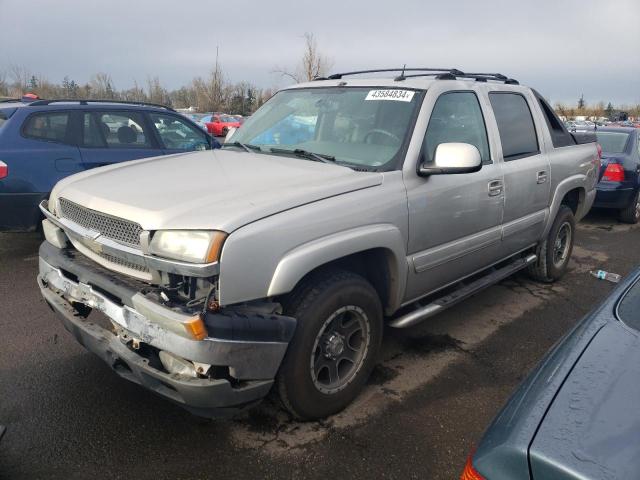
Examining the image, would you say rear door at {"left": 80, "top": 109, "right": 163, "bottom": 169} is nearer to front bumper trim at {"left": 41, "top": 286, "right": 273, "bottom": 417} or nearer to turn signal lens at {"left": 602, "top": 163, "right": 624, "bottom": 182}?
front bumper trim at {"left": 41, "top": 286, "right": 273, "bottom": 417}

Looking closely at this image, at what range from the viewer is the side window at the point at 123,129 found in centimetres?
586

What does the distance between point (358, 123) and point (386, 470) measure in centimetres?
213

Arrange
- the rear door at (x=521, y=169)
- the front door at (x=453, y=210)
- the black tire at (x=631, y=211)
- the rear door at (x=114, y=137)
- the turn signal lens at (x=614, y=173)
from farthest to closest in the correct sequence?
the black tire at (x=631, y=211) < the turn signal lens at (x=614, y=173) < the rear door at (x=114, y=137) < the rear door at (x=521, y=169) < the front door at (x=453, y=210)

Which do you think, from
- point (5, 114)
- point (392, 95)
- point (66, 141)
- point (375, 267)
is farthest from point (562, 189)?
point (5, 114)

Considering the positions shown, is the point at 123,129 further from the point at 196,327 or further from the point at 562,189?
the point at 562,189

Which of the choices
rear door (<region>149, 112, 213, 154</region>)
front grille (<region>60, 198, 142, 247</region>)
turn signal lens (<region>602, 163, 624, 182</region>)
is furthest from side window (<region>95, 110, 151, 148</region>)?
turn signal lens (<region>602, 163, 624, 182</region>)

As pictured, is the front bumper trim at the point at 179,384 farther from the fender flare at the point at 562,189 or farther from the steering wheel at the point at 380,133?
the fender flare at the point at 562,189

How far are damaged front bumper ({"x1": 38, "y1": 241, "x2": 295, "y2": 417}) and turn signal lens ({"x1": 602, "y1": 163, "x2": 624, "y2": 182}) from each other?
7404mm

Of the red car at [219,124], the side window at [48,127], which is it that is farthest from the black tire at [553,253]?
the red car at [219,124]

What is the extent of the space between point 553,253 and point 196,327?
4115 mm

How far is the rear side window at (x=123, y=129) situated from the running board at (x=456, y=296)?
4.38 m

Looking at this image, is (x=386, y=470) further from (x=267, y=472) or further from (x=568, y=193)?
(x=568, y=193)

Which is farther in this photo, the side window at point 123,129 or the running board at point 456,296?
the side window at point 123,129

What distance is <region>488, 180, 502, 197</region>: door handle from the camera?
3597 millimetres
